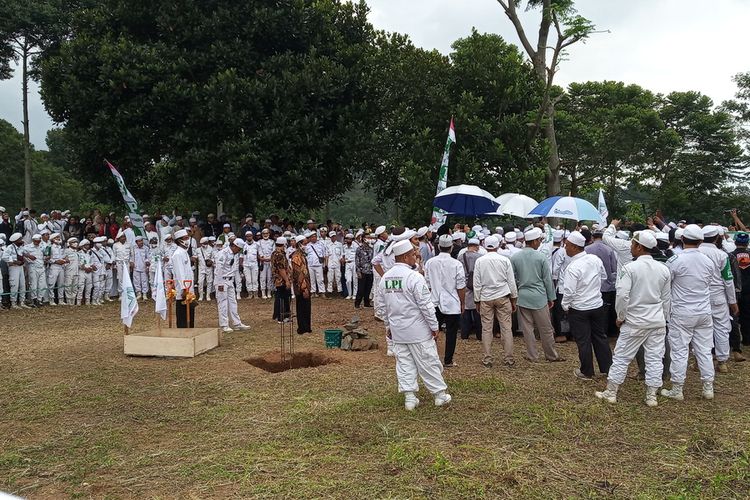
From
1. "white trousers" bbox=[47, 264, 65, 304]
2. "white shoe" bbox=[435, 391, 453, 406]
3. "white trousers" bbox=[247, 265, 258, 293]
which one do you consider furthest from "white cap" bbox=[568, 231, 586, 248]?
"white trousers" bbox=[47, 264, 65, 304]

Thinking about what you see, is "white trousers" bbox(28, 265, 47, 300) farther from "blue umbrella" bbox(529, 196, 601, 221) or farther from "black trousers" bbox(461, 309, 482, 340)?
"blue umbrella" bbox(529, 196, 601, 221)

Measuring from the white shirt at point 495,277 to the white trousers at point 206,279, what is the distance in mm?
11079

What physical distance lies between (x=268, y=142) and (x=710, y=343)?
1478 centimetres

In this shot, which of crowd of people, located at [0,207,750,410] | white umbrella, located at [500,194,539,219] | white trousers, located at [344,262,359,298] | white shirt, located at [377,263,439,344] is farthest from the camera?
white trousers, located at [344,262,359,298]

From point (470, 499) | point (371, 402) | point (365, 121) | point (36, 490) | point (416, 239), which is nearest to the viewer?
point (470, 499)

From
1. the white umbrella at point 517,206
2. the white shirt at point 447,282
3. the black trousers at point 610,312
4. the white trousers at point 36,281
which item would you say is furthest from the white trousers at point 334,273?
the white shirt at point 447,282

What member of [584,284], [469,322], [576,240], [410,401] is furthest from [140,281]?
[584,284]

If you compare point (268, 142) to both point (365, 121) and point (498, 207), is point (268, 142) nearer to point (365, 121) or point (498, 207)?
point (365, 121)

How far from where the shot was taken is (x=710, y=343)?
714cm

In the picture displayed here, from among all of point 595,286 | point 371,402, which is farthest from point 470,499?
point 595,286

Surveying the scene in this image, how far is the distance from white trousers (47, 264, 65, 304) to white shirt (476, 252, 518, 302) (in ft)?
43.3

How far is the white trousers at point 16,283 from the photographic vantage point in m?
15.9

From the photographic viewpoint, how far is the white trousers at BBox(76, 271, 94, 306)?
17047mm

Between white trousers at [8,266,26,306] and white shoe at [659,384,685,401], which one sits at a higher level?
white trousers at [8,266,26,306]
